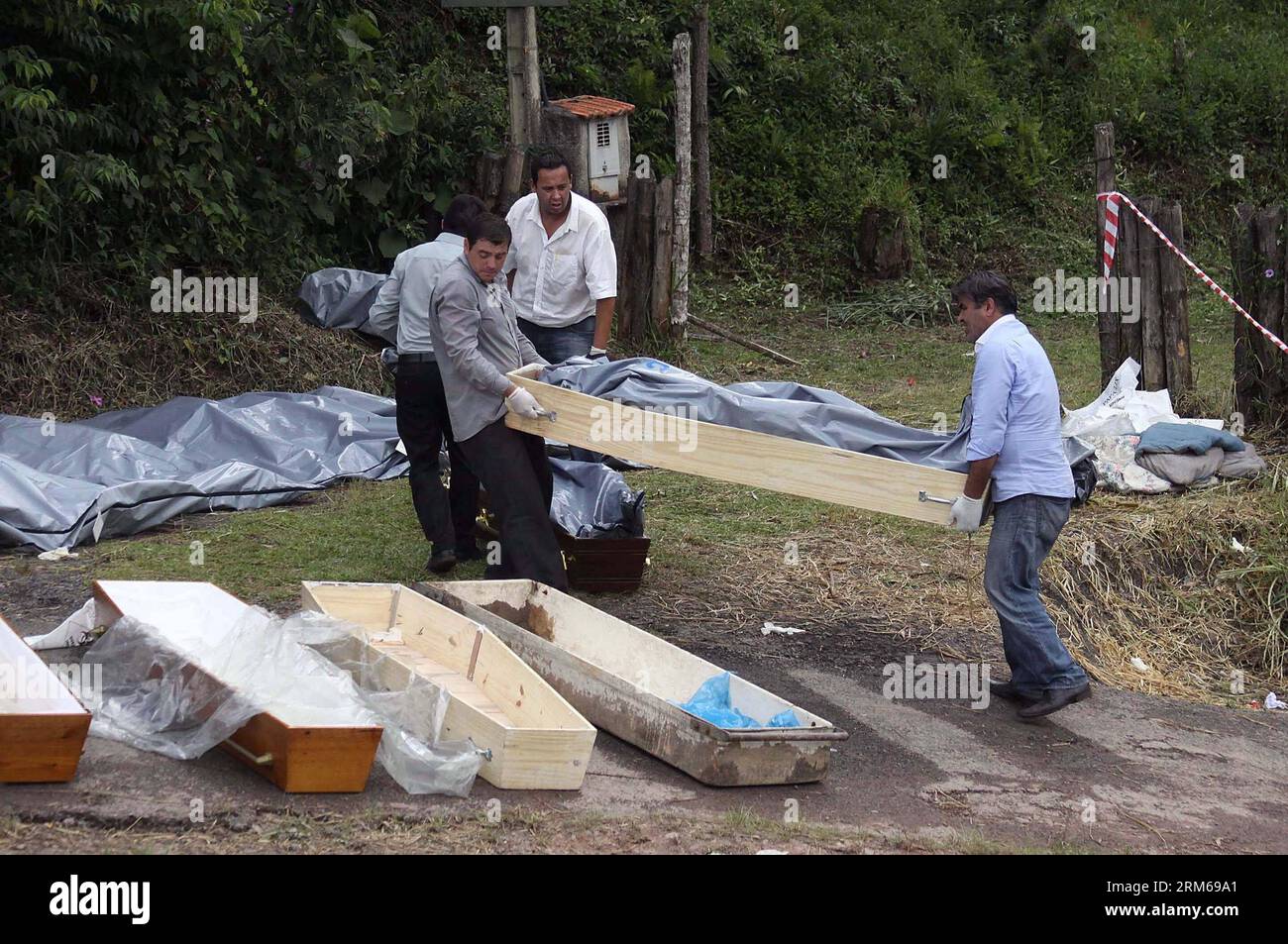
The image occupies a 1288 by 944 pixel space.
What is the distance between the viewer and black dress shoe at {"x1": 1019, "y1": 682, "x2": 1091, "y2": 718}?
6.17 metres

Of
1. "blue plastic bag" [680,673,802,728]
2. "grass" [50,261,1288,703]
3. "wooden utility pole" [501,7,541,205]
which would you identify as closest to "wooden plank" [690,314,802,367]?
"wooden utility pole" [501,7,541,205]

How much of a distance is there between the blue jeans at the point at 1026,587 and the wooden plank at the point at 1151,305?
4.58 m

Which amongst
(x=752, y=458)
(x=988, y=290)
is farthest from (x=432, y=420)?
(x=988, y=290)

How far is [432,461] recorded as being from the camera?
→ 7770mm

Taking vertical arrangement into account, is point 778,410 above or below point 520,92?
below

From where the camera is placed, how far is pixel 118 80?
36.7ft

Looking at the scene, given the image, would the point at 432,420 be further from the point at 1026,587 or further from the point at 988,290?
the point at 1026,587

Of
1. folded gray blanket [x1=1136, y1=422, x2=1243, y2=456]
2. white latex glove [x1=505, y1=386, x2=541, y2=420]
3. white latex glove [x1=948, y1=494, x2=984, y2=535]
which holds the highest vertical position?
white latex glove [x1=505, y1=386, x2=541, y2=420]

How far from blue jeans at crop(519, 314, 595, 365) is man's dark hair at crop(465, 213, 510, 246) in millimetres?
1537

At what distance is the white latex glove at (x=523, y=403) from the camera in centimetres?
643

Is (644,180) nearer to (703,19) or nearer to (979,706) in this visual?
(703,19)

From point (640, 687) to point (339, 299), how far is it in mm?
7346

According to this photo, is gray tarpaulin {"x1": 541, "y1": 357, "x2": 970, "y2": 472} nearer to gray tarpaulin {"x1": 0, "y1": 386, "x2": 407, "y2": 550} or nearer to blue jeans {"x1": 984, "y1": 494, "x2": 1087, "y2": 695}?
blue jeans {"x1": 984, "y1": 494, "x2": 1087, "y2": 695}

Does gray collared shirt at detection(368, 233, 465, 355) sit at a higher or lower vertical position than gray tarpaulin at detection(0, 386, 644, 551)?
higher
